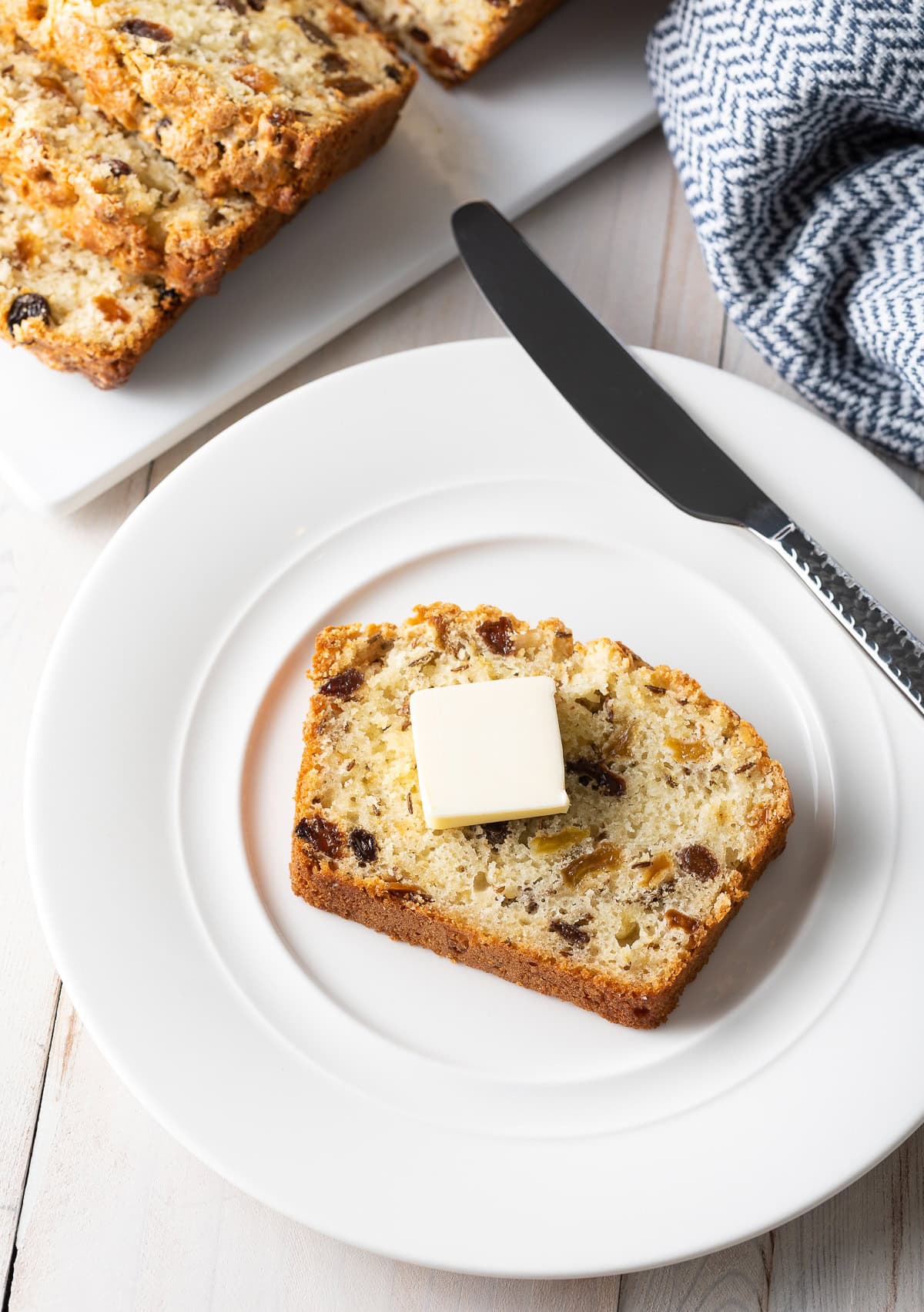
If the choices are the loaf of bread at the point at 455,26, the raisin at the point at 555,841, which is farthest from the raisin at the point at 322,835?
the loaf of bread at the point at 455,26

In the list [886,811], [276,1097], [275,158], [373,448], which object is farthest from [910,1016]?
[275,158]

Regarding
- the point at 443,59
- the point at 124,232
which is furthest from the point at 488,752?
the point at 443,59

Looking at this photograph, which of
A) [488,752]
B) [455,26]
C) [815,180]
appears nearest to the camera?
[488,752]

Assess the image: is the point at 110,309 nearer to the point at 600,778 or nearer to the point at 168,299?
the point at 168,299

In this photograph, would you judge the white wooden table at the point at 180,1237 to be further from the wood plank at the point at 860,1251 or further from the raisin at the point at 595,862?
the raisin at the point at 595,862

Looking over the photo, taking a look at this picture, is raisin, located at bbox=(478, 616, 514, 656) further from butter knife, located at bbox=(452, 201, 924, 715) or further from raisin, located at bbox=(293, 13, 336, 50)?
raisin, located at bbox=(293, 13, 336, 50)

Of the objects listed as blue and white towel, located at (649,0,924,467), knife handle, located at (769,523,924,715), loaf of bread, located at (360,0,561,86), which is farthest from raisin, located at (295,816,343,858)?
loaf of bread, located at (360,0,561,86)

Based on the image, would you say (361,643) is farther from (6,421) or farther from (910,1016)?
(910,1016)
